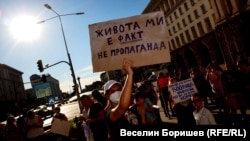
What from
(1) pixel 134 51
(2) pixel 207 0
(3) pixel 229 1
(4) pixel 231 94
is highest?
(2) pixel 207 0

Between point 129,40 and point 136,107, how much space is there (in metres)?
1.41

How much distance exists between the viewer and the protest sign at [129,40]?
179 inches

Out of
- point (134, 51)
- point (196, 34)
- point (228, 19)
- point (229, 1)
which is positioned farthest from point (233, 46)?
point (134, 51)

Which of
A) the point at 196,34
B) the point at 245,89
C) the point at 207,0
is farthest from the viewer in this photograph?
the point at 196,34

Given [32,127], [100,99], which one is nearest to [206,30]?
[32,127]

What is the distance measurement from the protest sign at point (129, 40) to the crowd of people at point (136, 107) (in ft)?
2.27

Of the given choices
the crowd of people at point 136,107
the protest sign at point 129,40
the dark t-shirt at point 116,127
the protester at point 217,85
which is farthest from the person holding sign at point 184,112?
the protester at point 217,85

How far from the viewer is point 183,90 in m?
6.63

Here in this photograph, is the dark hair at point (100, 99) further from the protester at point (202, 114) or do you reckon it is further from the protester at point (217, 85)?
the protester at point (217, 85)

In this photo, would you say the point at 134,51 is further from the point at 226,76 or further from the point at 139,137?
the point at 226,76

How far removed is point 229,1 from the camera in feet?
103

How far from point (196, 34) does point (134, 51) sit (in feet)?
140

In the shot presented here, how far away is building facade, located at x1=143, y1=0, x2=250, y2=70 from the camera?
29.0m

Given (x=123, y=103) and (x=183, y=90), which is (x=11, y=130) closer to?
(x=183, y=90)
